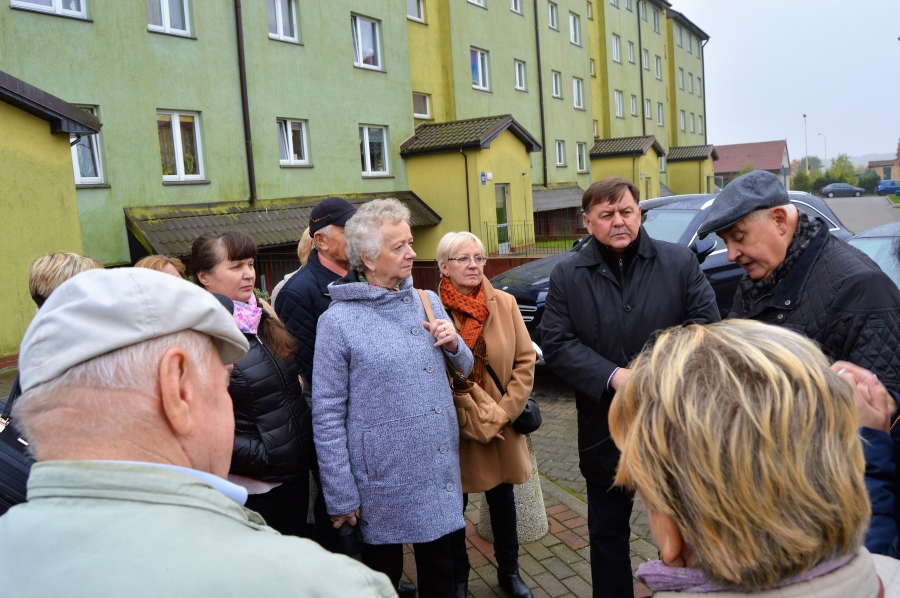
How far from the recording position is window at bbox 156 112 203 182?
13.7m

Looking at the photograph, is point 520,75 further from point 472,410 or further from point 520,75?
point 472,410

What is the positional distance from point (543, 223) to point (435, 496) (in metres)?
25.6

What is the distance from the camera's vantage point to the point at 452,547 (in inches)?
128

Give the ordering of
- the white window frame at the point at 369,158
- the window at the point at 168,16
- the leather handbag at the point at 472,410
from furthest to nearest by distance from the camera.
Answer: the white window frame at the point at 369,158, the window at the point at 168,16, the leather handbag at the point at 472,410

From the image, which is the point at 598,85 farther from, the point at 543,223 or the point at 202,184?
the point at 202,184

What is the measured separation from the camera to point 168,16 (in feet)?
44.7

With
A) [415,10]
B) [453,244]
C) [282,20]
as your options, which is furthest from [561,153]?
[453,244]

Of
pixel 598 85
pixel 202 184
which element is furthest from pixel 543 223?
pixel 202 184

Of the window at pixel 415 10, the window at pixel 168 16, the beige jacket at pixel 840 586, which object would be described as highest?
the window at pixel 415 10

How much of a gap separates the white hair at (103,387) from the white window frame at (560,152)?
2984 cm

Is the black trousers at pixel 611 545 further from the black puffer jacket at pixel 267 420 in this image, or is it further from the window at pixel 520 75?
the window at pixel 520 75

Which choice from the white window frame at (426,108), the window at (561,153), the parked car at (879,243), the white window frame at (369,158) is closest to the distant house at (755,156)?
the window at (561,153)

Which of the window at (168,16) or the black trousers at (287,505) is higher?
the window at (168,16)

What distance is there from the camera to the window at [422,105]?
72.2 feet
